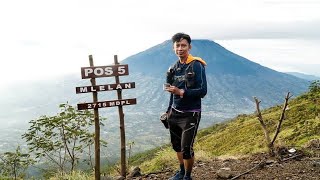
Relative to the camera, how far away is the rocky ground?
860 centimetres

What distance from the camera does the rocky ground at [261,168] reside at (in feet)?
28.2

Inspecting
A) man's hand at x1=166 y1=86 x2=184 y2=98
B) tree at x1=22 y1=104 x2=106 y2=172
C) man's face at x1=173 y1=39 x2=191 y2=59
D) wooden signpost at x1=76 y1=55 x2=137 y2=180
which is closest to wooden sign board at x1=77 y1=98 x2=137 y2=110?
wooden signpost at x1=76 y1=55 x2=137 y2=180

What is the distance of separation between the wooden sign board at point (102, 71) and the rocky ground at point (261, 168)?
101 inches

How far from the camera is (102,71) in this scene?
9547 millimetres

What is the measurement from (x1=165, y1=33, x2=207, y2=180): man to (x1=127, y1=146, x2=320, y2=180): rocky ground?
1796mm

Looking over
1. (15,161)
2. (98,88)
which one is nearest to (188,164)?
(98,88)

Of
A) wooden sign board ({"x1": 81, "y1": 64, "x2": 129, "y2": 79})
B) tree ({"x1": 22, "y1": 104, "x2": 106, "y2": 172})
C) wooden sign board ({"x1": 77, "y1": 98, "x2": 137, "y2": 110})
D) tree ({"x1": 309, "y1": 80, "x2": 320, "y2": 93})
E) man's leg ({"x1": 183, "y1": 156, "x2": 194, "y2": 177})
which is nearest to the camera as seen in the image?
man's leg ({"x1": 183, "y1": 156, "x2": 194, "y2": 177})

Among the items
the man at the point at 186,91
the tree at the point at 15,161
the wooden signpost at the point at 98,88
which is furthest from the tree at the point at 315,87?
the man at the point at 186,91

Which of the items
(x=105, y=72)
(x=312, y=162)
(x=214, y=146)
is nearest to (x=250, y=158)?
(x=312, y=162)

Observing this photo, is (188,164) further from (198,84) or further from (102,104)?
(102,104)

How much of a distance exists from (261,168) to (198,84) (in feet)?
10.8

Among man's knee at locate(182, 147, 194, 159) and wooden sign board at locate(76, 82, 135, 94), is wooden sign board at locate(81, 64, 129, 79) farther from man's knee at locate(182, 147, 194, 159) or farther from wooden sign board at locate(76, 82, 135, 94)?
man's knee at locate(182, 147, 194, 159)

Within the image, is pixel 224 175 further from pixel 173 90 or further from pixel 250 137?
pixel 250 137

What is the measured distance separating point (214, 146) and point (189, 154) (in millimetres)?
23690
